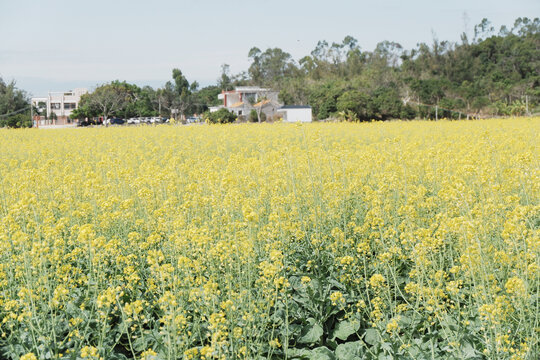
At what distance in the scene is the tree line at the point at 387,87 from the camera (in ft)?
131

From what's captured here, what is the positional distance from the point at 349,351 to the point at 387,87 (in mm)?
49805

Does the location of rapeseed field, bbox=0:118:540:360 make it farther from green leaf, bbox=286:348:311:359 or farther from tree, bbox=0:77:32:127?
tree, bbox=0:77:32:127

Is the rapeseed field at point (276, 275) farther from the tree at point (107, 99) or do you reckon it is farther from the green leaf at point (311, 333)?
the tree at point (107, 99)

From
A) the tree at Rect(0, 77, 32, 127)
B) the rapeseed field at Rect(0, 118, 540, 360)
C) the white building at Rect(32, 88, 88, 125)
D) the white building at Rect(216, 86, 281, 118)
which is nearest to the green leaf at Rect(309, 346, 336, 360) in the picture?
the rapeseed field at Rect(0, 118, 540, 360)

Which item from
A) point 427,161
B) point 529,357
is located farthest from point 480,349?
point 427,161

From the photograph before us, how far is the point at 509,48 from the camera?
192 feet

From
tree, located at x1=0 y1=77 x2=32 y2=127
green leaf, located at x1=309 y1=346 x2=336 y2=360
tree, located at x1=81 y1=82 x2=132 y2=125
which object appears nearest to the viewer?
green leaf, located at x1=309 y1=346 x2=336 y2=360

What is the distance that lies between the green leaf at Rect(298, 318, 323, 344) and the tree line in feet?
77.9

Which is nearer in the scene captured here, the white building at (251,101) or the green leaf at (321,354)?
the green leaf at (321,354)

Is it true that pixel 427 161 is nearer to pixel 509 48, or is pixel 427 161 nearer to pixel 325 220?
pixel 325 220

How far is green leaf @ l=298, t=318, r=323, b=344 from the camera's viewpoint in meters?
3.45

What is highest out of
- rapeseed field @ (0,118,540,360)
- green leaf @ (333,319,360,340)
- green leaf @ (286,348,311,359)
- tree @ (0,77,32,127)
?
tree @ (0,77,32,127)

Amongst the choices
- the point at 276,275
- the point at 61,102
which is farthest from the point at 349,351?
the point at 61,102

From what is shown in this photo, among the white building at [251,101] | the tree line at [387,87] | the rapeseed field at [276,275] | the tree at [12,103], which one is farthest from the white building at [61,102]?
the rapeseed field at [276,275]
